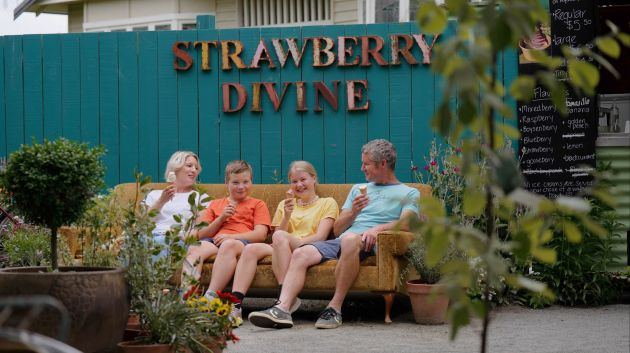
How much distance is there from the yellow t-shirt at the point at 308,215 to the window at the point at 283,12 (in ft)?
21.2

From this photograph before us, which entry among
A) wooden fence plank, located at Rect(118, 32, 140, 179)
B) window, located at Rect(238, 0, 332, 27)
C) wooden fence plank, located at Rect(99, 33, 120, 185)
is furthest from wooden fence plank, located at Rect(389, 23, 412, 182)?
window, located at Rect(238, 0, 332, 27)

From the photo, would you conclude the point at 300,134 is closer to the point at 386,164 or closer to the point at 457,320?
the point at 386,164

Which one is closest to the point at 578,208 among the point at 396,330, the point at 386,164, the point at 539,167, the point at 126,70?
the point at 396,330

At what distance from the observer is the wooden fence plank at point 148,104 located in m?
8.77

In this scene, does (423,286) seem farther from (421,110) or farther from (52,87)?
(52,87)

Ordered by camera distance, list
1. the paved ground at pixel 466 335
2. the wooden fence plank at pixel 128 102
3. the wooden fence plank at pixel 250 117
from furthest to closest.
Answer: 1. the wooden fence plank at pixel 128 102
2. the wooden fence plank at pixel 250 117
3. the paved ground at pixel 466 335

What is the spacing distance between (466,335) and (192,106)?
372 cm

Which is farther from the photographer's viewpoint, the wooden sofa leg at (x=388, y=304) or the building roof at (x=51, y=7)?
the building roof at (x=51, y=7)

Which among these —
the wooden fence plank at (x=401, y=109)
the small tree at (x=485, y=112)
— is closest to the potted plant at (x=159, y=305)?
the small tree at (x=485, y=112)

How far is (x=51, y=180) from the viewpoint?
4059 millimetres

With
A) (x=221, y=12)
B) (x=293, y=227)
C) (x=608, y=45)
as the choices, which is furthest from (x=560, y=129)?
(x=221, y=12)

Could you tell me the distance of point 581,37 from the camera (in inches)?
303

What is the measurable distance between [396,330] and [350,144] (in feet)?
7.83

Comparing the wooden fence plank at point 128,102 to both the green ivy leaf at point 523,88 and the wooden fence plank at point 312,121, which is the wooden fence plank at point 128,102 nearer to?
the wooden fence plank at point 312,121
